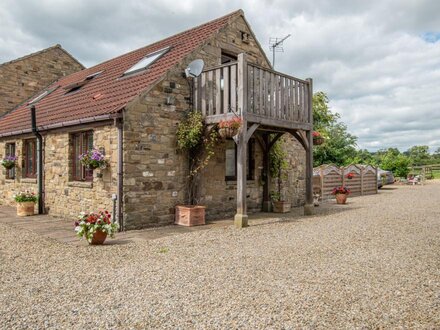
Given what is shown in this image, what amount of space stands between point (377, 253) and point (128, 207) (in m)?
5.17

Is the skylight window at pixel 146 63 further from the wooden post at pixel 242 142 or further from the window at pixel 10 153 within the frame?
the window at pixel 10 153

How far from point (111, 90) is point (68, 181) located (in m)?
2.77

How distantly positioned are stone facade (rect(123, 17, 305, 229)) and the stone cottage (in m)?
0.02

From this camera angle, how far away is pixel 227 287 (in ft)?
13.5

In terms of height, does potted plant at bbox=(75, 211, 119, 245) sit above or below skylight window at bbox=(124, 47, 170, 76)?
below

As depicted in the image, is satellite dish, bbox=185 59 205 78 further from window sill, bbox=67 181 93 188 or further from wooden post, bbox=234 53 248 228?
window sill, bbox=67 181 93 188

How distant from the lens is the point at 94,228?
6438mm

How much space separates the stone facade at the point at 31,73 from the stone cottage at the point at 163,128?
476cm

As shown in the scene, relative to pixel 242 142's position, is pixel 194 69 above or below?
above

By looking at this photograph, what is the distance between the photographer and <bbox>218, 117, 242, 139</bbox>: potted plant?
8.23 meters

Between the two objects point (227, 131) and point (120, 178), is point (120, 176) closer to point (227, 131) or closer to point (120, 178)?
point (120, 178)

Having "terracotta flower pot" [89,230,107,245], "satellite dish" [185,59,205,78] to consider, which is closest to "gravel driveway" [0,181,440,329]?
"terracotta flower pot" [89,230,107,245]

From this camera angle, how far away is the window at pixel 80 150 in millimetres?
9258

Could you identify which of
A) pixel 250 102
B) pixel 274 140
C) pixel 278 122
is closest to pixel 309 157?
pixel 274 140
